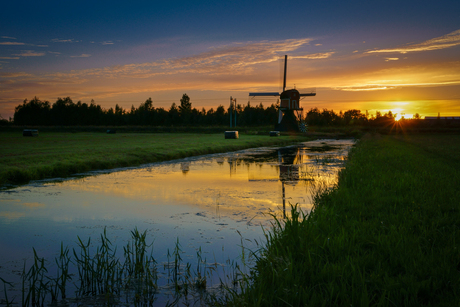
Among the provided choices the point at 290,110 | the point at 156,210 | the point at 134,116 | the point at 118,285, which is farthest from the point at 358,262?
the point at 134,116

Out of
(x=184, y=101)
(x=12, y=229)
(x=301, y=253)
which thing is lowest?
(x=12, y=229)

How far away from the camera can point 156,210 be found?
981cm

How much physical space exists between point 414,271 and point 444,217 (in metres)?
2.92

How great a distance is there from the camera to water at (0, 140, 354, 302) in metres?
6.80

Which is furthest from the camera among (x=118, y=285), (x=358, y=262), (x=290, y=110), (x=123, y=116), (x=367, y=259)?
(x=123, y=116)

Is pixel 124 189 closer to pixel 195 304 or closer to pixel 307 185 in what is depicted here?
pixel 307 185

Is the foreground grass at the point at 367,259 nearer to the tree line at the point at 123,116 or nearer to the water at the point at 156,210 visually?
the water at the point at 156,210

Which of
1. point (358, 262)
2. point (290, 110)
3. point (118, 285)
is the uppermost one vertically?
point (290, 110)

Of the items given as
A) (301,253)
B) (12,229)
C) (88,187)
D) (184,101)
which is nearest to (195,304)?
(301,253)

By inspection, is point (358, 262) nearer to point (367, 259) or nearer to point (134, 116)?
point (367, 259)

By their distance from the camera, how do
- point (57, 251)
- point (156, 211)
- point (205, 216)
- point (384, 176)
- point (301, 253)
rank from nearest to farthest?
1. point (301, 253)
2. point (57, 251)
3. point (205, 216)
4. point (156, 211)
5. point (384, 176)

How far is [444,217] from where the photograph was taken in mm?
6680

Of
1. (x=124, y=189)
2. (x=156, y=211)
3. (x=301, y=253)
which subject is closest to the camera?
(x=301, y=253)

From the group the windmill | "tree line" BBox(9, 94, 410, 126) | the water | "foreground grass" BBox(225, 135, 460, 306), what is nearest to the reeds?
the water
